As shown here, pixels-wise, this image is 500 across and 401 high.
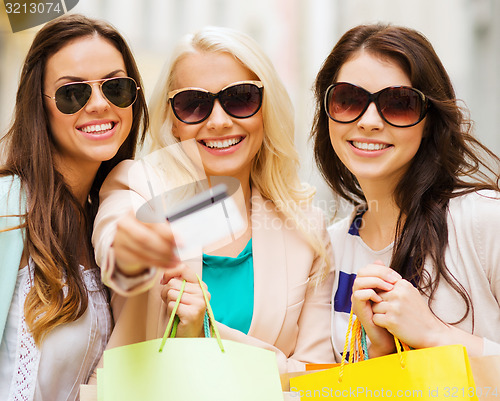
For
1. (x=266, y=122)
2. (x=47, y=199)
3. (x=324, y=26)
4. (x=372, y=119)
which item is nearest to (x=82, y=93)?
(x=47, y=199)

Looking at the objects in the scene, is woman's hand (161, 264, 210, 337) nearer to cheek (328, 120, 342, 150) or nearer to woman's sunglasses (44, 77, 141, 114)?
woman's sunglasses (44, 77, 141, 114)

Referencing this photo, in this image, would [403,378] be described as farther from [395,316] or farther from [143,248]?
[143,248]

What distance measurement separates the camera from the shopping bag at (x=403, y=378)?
1.31 metres

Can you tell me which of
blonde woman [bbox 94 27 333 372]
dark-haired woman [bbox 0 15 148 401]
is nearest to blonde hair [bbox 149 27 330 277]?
blonde woman [bbox 94 27 333 372]

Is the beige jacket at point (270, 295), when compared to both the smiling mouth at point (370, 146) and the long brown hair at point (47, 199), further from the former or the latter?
the smiling mouth at point (370, 146)

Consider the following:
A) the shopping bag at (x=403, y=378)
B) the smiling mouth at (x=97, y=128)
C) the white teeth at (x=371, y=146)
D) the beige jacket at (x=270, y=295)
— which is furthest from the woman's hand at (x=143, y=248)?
the white teeth at (x=371, y=146)

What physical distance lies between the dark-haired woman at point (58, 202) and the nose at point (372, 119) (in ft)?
2.35

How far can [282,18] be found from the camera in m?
6.36

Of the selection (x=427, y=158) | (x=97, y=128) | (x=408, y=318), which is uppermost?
(x=97, y=128)

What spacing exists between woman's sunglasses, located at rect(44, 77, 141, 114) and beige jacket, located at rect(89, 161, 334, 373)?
0.23m

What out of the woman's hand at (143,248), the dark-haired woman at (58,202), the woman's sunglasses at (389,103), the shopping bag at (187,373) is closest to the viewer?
the woman's hand at (143,248)

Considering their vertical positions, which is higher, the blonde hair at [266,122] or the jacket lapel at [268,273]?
the blonde hair at [266,122]

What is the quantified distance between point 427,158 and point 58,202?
1.17 m

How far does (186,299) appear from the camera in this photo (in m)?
1.46
